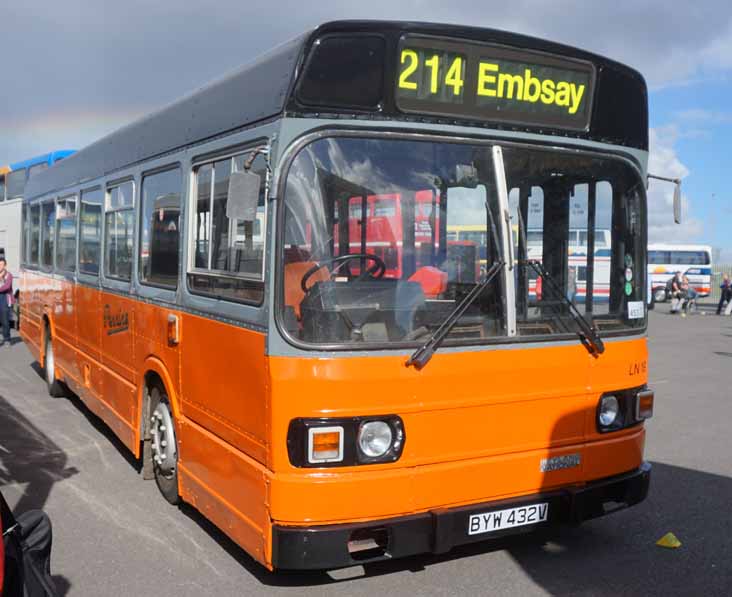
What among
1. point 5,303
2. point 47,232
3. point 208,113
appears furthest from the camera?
point 5,303

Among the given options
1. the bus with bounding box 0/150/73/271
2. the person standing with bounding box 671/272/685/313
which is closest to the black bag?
the bus with bounding box 0/150/73/271

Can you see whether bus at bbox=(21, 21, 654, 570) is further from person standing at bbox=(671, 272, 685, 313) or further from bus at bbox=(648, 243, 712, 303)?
bus at bbox=(648, 243, 712, 303)

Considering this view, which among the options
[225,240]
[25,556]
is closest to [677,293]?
[225,240]

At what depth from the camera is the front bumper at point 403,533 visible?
3.91m

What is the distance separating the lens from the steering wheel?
13.1 feet

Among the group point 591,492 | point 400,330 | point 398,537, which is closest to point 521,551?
point 591,492

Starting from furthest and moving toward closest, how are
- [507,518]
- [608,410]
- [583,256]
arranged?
1. [583,256]
2. [608,410]
3. [507,518]

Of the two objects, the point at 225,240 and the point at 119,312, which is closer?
the point at 225,240

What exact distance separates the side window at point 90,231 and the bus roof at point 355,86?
2.50 m

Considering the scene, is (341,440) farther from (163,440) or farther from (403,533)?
(163,440)

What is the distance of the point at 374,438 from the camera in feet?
13.1

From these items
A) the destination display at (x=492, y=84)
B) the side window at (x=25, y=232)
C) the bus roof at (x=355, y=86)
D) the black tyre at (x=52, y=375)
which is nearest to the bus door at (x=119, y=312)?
the bus roof at (x=355, y=86)

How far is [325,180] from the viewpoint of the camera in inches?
157

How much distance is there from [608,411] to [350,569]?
1.76m
